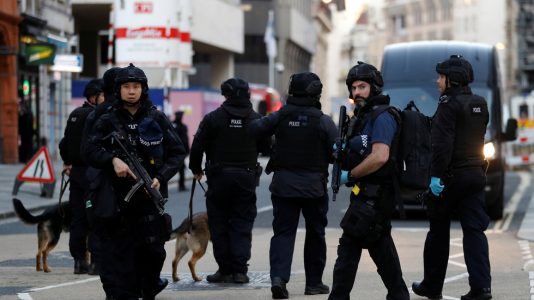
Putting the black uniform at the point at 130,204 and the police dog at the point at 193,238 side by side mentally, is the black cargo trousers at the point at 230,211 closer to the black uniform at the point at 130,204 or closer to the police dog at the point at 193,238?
the police dog at the point at 193,238

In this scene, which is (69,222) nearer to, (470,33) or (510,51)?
(510,51)

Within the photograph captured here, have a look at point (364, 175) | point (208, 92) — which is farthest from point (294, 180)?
point (208, 92)

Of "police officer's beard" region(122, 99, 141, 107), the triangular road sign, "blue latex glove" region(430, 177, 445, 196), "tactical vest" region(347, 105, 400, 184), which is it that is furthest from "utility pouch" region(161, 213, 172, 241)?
the triangular road sign

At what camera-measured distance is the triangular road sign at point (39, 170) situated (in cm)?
2705

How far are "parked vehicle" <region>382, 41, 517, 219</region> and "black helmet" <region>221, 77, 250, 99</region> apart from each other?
9114mm

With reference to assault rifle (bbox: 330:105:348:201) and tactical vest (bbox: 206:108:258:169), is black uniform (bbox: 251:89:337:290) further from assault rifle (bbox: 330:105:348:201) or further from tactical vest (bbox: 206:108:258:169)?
assault rifle (bbox: 330:105:348:201)

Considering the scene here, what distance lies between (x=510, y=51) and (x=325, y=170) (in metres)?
137

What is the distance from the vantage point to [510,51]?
147750 mm

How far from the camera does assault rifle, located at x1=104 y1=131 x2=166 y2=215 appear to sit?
1057 cm

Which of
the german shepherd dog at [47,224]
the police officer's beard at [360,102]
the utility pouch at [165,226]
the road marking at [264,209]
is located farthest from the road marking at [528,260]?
the road marking at [264,209]

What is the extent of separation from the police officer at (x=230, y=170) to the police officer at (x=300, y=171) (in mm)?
1255

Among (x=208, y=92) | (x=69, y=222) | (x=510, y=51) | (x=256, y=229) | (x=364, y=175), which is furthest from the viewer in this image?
(x=510, y=51)

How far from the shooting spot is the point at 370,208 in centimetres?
1059

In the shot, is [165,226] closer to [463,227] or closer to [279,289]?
[279,289]
